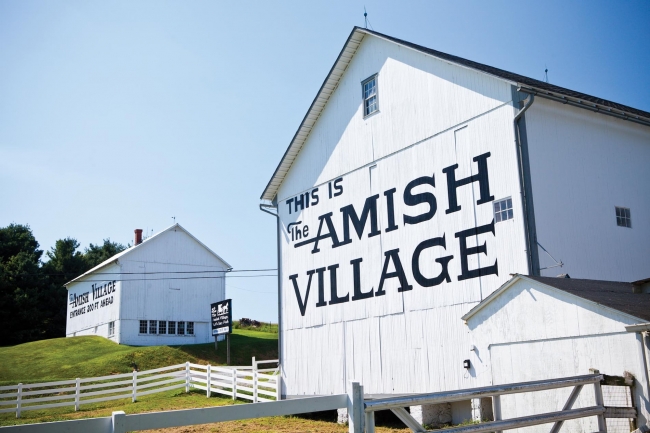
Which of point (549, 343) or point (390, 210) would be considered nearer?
point (549, 343)

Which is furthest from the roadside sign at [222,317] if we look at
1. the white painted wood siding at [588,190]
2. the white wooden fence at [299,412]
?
the white wooden fence at [299,412]

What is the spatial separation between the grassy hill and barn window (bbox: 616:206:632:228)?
27258 millimetres

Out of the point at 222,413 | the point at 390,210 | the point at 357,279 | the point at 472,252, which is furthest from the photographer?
the point at 357,279

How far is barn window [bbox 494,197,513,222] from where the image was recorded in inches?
613

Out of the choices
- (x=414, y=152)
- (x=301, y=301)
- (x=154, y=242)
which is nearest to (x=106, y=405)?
(x=301, y=301)

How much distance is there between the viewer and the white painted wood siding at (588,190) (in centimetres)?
1573

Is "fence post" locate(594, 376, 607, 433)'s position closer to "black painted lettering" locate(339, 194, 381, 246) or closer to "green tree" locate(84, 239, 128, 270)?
"black painted lettering" locate(339, 194, 381, 246)

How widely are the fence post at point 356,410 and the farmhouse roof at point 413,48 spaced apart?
1156 cm

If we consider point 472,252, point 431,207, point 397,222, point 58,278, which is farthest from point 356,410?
point 58,278

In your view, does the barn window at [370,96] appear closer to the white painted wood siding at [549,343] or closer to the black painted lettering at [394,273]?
the black painted lettering at [394,273]

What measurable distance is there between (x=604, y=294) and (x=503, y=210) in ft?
13.9

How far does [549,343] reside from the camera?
11281 mm

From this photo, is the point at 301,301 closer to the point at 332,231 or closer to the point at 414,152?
the point at 332,231

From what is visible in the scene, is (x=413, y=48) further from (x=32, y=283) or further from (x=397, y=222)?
(x=32, y=283)
